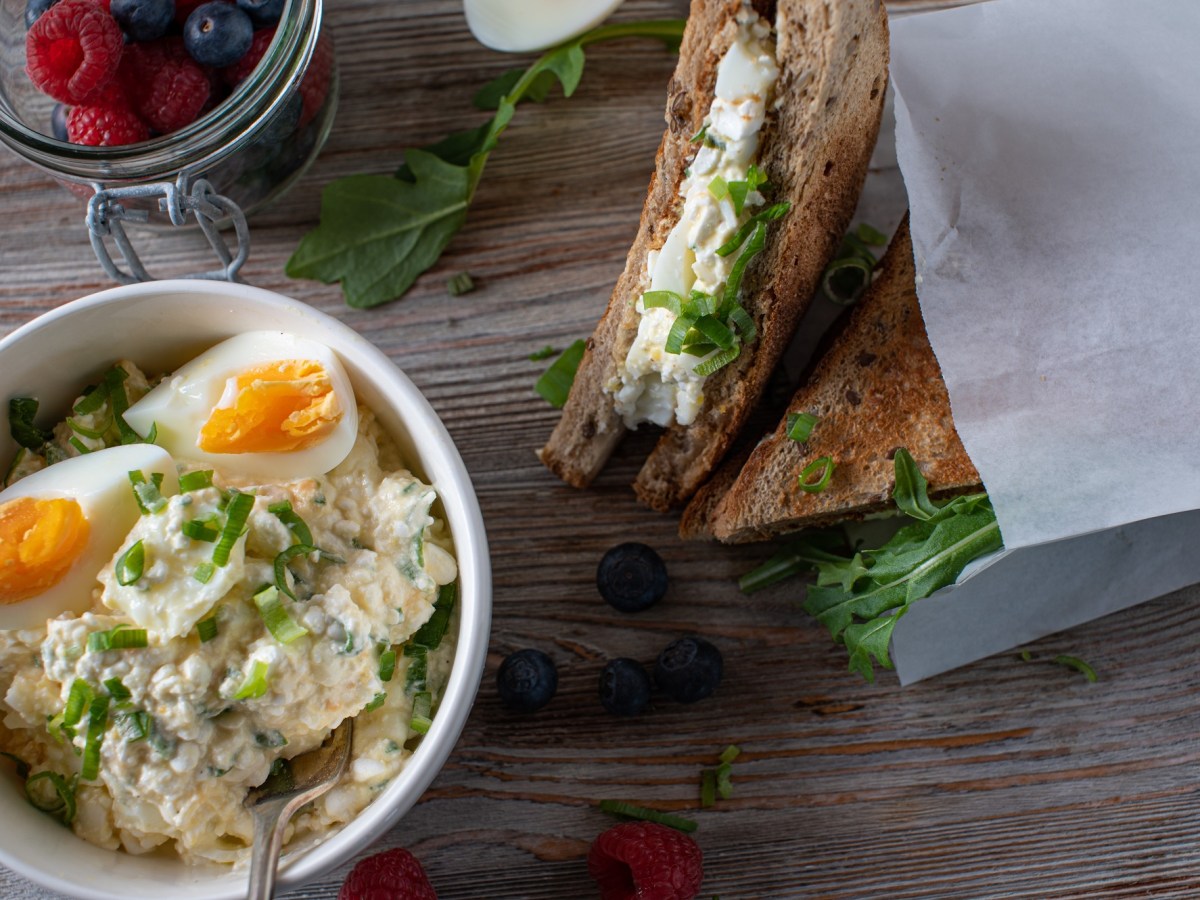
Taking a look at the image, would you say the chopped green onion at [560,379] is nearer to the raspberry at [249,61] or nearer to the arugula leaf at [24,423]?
the raspberry at [249,61]

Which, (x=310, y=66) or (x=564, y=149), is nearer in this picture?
(x=310, y=66)

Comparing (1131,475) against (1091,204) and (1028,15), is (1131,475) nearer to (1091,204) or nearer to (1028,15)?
(1091,204)

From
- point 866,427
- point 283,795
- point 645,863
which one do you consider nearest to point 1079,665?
point 866,427

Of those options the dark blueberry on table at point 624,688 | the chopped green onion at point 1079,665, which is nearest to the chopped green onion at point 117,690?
the dark blueberry on table at point 624,688

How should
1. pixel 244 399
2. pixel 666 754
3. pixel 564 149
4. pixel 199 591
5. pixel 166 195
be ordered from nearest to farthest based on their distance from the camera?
pixel 199 591 → pixel 244 399 → pixel 166 195 → pixel 666 754 → pixel 564 149

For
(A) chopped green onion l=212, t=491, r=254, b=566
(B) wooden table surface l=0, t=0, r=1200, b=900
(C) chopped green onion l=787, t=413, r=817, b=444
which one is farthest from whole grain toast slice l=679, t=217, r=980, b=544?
(A) chopped green onion l=212, t=491, r=254, b=566

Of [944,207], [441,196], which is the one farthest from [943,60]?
[441,196]
